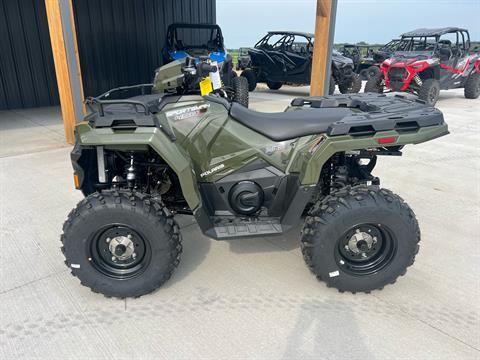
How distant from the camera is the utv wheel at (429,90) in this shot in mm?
8859

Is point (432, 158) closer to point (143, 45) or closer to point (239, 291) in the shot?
point (239, 291)

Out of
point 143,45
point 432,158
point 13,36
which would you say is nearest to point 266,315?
point 432,158

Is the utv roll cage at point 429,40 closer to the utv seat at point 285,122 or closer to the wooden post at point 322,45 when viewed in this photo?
the wooden post at point 322,45

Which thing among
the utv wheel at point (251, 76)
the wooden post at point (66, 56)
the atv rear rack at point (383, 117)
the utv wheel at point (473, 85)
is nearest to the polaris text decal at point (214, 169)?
the atv rear rack at point (383, 117)

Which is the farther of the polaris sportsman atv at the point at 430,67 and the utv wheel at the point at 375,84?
the utv wheel at the point at 375,84

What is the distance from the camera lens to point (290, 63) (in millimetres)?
10922

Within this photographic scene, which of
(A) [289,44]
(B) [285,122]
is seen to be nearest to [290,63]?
(A) [289,44]

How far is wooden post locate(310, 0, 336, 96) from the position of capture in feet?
21.5

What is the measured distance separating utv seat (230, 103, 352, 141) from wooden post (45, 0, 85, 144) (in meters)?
3.60

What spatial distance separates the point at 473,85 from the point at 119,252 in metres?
11.7

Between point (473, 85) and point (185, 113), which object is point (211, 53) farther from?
point (473, 85)

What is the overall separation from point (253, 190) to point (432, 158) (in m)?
3.91

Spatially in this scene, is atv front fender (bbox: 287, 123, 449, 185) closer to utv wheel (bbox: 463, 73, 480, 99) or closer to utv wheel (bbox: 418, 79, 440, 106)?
utv wheel (bbox: 418, 79, 440, 106)

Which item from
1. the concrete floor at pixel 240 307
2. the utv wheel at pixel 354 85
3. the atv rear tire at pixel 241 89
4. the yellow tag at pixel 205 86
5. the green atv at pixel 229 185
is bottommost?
the utv wheel at pixel 354 85
